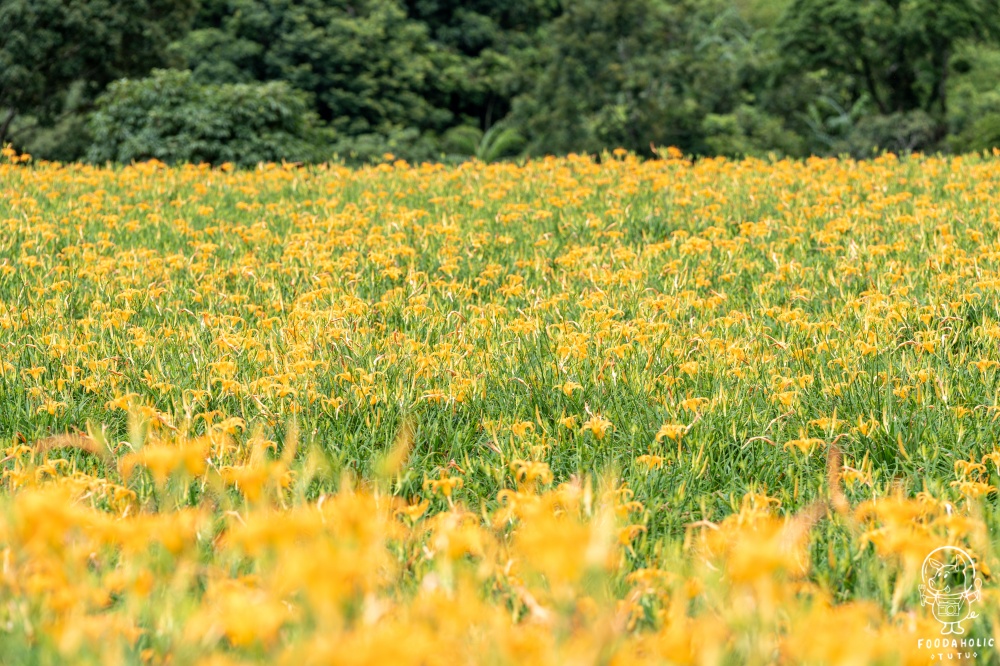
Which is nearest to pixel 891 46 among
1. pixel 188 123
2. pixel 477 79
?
pixel 477 79

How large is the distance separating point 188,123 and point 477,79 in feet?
63.1

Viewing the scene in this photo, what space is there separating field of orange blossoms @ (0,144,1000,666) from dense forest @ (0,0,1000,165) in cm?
1057

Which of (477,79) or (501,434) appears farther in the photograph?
(477,79)

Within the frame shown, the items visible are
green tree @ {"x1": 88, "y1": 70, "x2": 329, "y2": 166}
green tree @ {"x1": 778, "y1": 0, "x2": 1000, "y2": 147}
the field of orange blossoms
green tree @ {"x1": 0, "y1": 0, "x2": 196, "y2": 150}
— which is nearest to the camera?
the field of orange blossoms

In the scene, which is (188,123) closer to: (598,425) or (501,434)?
(501,434)

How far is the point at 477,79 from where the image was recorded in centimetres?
3350

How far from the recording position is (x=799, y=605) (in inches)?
79.0

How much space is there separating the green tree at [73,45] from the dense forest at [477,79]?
0.16 feet

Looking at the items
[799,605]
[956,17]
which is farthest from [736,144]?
[799,605]

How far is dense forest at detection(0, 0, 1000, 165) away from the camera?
16.9 m

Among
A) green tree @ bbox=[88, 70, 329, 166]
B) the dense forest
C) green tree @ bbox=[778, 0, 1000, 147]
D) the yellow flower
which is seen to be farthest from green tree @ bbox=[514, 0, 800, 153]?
the yellow flower

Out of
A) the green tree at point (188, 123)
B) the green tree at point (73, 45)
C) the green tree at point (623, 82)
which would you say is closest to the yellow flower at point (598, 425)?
the green tree at point (188, 123)

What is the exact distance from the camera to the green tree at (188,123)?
1537 centimetres

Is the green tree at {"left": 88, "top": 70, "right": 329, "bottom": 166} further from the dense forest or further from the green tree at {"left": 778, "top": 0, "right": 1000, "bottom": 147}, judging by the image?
the green tree at {"left": 778, "top": 0, "right": 1000, "bottom": 147}
